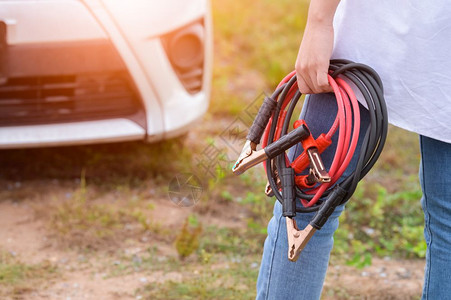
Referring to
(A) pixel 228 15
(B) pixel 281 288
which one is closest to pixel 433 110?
(B) pixel 281 288

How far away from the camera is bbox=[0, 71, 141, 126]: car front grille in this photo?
2.75 m

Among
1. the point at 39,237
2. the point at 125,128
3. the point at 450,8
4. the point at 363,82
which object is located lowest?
the point at 39,237

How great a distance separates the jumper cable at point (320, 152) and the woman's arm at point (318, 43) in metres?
0.04

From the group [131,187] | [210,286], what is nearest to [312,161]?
[210,286]

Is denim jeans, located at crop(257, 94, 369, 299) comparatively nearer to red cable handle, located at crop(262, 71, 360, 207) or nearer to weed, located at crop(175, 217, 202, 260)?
red cable handle, located at crop(262, 71, 360, 207)

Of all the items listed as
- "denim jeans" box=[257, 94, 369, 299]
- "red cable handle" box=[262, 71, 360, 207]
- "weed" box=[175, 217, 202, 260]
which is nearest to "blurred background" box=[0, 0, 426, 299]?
"weed" box=[175, 217, 202, 260]

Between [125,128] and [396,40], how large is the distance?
1.71m

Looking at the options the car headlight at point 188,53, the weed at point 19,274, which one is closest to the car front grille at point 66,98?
the car headlight at point 188,53

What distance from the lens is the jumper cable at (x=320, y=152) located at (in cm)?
137

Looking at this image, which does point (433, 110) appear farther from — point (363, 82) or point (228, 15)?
point (228, 15)

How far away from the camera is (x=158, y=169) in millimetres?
3262

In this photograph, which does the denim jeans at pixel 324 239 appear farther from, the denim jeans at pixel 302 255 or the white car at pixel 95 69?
the white car at pixel 95 69

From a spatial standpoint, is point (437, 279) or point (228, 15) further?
point (228, 15)

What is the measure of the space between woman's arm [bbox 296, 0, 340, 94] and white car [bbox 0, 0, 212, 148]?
153 centimetres
